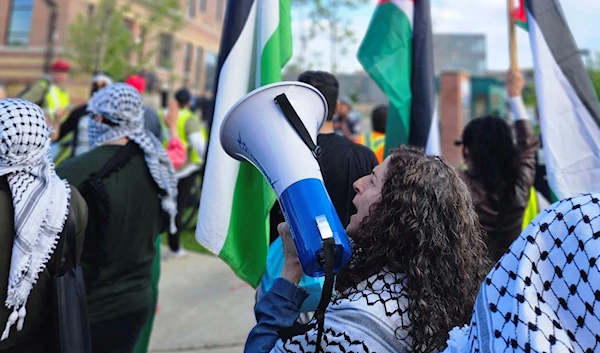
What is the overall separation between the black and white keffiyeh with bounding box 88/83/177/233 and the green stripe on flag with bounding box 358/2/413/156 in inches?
47.9

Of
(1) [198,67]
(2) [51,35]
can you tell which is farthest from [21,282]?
(1) [198,67]

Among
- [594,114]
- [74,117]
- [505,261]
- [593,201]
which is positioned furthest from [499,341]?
[74,117]

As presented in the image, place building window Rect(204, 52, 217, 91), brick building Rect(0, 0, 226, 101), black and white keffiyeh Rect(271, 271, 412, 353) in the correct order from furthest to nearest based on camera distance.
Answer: building window Rect(204, 52, 217, 91) → brick building Rect(0, 0, 226, 101) → black and white keffiyeh Rect(271, 271, 412, 353)

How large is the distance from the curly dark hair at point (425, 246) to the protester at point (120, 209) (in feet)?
4.86

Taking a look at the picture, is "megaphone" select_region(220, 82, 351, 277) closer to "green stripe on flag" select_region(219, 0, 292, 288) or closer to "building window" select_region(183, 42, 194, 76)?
"green stripe on flag" select_region(219, 0, 292, 288)

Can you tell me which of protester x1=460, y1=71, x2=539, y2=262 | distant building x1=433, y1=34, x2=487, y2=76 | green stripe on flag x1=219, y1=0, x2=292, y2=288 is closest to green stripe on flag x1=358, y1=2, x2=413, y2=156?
protester x1=460, y1=71, x2=539, y2=262

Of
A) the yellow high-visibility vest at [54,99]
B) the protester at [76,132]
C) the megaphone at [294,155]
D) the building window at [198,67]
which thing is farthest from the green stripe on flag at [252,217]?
the building window at [198,67]

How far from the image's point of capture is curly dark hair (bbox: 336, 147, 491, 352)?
4.27 ft

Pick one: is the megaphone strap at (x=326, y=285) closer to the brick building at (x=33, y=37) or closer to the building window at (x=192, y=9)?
the brick building at (x=33, y=37)

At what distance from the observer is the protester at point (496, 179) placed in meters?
2.87

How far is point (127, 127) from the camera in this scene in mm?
2748

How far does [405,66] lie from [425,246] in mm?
1858

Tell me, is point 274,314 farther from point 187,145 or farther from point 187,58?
point 187,58

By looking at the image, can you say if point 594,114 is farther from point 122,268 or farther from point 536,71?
point 122,268
